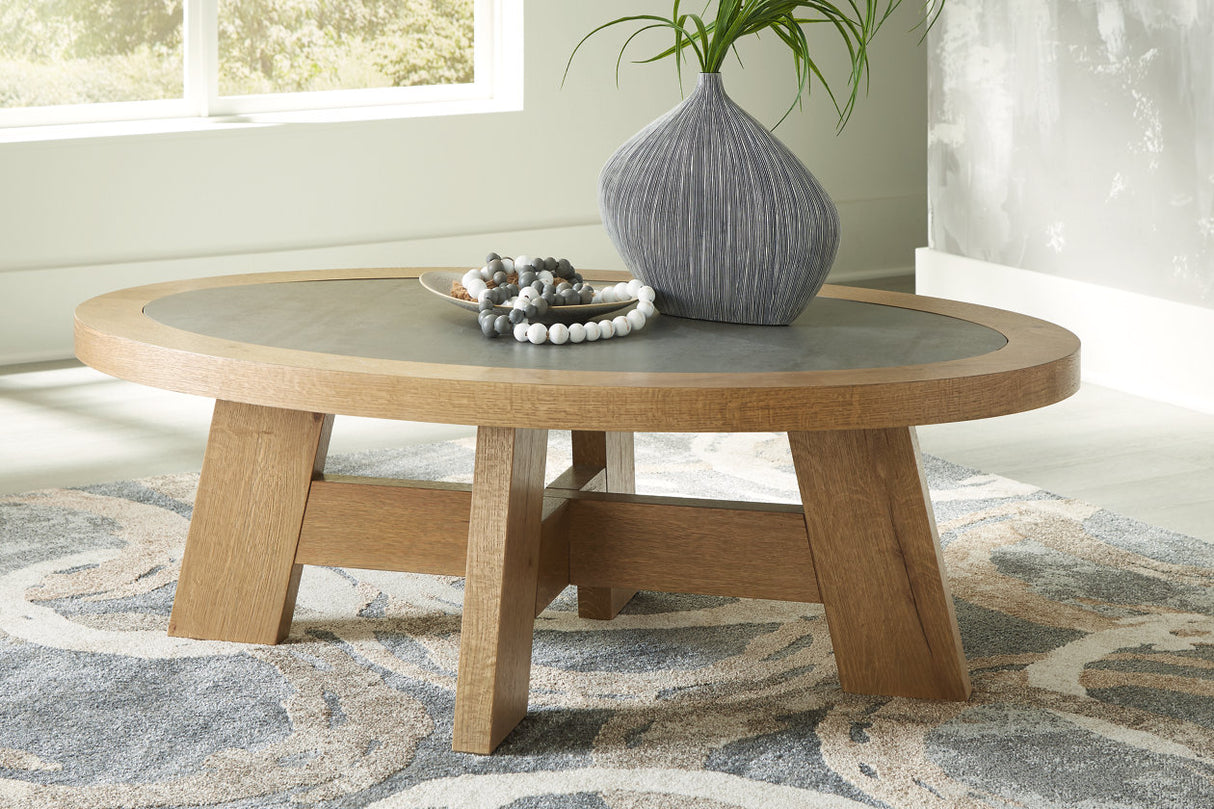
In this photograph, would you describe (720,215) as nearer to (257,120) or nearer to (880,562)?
(880,562)

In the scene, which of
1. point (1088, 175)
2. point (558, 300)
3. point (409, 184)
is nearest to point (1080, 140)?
point (1088, 175)

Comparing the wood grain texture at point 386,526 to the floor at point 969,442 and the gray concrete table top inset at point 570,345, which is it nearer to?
the gray concrete table top inset at point 570,345

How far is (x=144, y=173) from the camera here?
365cm

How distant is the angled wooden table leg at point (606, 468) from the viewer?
1.81m

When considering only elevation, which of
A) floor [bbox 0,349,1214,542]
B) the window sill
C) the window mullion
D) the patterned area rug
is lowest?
the patterned area rug

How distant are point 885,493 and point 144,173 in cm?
268

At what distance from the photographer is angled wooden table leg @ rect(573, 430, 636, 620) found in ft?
5.93

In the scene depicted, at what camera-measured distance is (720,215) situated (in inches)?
63.4

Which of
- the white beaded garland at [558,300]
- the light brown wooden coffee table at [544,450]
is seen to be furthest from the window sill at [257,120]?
the white beaded garland at [558,300]

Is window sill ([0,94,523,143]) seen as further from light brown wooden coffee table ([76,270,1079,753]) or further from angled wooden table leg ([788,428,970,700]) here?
angled wooden table leg ([788,428,970,700])

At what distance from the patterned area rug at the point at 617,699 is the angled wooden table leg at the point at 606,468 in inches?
1.1

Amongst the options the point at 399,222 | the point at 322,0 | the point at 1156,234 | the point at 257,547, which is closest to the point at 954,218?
the point at 1156,234

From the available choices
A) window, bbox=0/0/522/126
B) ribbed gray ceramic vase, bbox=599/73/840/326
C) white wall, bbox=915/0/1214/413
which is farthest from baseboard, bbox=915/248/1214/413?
ribbed gray ceramic vase, bbox=599/73/840/326

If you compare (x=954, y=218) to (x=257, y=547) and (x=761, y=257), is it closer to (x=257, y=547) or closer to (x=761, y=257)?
(x=761, y=257)
